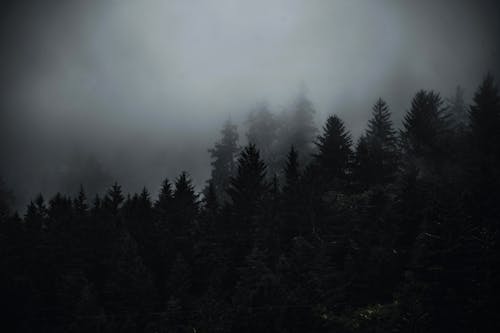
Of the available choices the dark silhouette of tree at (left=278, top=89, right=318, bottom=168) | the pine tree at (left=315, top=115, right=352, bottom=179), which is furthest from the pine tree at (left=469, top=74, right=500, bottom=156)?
the dark silhouette of tree at (left=278, top=89, right=318, bottom=168)

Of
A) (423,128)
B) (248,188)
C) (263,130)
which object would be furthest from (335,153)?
(263,130)

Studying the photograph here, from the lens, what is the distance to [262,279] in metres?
36.3

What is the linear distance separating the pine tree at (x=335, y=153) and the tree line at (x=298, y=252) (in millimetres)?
172

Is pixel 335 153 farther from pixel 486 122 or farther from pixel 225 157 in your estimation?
→ pixel 225 157

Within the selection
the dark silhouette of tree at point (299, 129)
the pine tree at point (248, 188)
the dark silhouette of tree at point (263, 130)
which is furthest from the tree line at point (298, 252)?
the dark silhouette of tree at point (263, 130)

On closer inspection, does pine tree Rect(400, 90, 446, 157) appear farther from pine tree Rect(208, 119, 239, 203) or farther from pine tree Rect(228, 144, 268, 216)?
pine tree Rect(208, 119, 239, 203)

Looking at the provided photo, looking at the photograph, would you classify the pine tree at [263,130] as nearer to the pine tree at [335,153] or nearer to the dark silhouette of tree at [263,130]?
the dark silhouette of tree at [263,130]

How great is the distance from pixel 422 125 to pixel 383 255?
89.5ft

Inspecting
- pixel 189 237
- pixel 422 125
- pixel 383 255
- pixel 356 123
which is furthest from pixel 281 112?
pixel 383 255

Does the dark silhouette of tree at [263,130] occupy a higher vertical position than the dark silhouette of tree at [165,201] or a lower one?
higher

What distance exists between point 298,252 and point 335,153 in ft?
64.1

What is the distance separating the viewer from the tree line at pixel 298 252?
2911cm

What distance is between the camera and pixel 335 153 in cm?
5466

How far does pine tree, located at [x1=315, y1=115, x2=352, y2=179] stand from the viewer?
174ft
